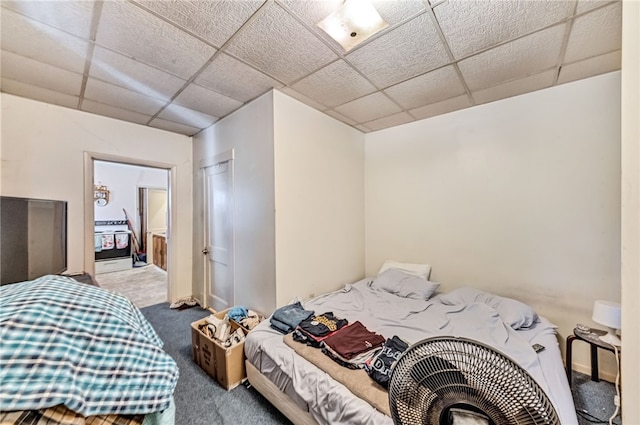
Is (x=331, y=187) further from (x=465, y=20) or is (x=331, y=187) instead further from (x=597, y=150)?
(x=597, y=150)

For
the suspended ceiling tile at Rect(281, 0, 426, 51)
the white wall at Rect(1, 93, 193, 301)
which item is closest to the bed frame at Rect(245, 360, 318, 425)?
the white wall at Rect(1, 93, 193, 301)

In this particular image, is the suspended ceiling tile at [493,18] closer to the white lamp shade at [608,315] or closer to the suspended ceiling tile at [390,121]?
the suspended ceiling tile at [390,121]

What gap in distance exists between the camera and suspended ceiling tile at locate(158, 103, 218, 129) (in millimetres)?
2695

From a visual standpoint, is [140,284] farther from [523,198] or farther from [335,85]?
[523,198]

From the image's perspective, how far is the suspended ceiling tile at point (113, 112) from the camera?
2.55 m

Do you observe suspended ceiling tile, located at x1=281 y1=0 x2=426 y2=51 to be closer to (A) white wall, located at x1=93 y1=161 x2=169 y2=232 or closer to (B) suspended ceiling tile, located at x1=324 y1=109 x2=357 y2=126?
(B) suspended ceiling tile, located at x1=324 y1=109 x2=357 y2=126

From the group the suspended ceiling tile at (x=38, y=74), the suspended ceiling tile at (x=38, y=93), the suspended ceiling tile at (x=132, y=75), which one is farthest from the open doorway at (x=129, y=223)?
the suspended ceiling tile at (x=132, y=75)

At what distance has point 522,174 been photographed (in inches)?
92.3

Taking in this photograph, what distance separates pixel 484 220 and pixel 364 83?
6.12 ft

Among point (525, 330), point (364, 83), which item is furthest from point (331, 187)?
point (525, 330)

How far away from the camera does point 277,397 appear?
1.62 metres

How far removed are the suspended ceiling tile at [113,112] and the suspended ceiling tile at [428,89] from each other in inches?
112

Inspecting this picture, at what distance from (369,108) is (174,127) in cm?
256

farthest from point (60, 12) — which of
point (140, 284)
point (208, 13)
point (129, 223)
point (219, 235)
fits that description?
point (129, 223)
